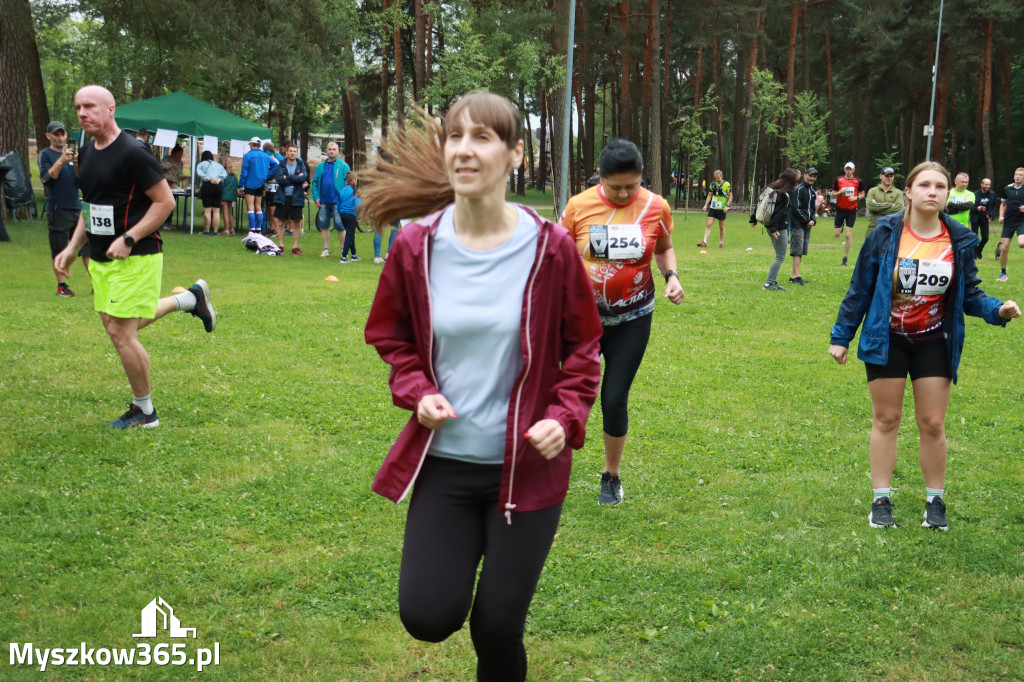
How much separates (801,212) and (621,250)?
1156 cm

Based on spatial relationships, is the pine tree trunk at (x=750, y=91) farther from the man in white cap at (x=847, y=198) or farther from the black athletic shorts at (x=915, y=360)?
the black athletic shorts at (x=915, y=360)

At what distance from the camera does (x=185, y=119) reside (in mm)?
22875

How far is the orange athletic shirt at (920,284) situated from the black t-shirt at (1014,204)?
14.4 m

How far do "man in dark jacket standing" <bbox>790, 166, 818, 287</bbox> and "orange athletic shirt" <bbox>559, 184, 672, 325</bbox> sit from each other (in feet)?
36.7

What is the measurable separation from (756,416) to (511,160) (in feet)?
18.7

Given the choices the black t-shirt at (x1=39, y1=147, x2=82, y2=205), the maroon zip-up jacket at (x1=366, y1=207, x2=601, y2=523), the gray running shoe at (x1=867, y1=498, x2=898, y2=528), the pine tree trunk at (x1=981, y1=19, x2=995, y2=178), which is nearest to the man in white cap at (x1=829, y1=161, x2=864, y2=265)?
the black t-shirt at (x1=39, y1=147, x2=82, y2=205)

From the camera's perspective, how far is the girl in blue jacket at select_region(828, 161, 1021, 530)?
5.12 m

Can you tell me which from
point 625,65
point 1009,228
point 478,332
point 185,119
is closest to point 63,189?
point 185,119

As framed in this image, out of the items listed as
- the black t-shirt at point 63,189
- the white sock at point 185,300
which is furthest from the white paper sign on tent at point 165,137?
the white sock at point 185,300

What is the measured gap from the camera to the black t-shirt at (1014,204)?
17.7 meters

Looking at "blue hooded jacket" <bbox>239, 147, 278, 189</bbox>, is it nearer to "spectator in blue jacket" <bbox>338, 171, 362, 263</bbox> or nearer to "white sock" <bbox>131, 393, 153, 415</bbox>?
"spectator in blue jacket" <bbox>338, 171, 362, 263</bbox>

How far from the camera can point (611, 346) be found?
5.53m

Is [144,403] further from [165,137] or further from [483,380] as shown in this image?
[165,137]

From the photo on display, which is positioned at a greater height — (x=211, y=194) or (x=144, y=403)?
(x=211, y=194)
